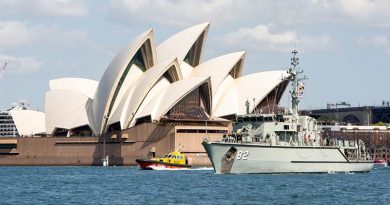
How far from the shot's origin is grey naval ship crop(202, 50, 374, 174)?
220 feet

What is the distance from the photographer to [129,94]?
121 metres

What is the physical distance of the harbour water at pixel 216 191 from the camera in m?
48.4

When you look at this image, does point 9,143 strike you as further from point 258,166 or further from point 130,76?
point 258,166

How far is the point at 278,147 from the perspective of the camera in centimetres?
6700

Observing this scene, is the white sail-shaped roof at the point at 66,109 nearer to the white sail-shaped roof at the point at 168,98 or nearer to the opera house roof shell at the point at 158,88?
the opera house roof shell at the point at 158,88

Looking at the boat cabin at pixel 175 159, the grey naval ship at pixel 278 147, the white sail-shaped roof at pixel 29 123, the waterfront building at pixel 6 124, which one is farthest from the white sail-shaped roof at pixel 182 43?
the waterfront building at pixel 6 124

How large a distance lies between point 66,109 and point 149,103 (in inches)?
613

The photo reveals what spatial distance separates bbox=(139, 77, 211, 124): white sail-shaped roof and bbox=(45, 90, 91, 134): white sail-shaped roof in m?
12.5

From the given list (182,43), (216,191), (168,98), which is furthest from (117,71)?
(216,191)

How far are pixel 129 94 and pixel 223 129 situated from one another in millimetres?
14479

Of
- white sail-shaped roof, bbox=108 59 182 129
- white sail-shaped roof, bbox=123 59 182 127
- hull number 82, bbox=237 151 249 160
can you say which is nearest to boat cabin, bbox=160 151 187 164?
white sail-shaped roof, bbox=123 59 182 127

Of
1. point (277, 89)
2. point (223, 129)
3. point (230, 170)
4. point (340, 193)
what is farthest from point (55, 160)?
point (340, 193)

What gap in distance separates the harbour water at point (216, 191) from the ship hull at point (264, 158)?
785 mm

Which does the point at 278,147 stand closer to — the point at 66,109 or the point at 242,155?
the point at 242,155
